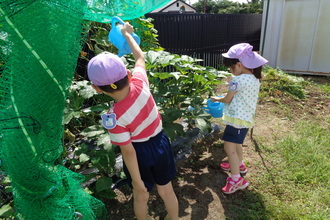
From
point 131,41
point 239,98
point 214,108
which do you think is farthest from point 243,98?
point 131,41

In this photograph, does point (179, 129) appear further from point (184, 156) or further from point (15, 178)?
point (15, 178)

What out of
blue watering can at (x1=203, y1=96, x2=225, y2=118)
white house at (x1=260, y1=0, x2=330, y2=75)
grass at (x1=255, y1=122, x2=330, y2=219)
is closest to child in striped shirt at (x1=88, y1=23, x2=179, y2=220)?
grass at (x1=255, y1=122, x2=330, y2=219)

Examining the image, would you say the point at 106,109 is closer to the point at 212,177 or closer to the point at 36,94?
the point at 36,94

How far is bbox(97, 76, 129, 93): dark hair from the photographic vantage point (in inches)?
49.1

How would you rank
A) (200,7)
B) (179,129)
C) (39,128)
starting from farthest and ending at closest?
(200,7)
(179,129)
(39,128)

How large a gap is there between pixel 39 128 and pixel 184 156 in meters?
1.94

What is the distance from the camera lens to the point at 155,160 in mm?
1540

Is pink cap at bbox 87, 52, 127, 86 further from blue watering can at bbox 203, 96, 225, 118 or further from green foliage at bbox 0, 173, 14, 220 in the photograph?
blue watering can at bbox 203, 96, 225, 118

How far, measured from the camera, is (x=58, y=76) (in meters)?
1.14

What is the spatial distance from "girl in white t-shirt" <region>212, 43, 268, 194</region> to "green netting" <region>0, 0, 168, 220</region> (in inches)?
52.7

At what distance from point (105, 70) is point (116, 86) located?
0.10 metres

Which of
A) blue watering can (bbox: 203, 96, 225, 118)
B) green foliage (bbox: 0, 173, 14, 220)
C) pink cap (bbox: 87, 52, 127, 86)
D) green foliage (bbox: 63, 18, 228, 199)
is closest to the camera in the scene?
pink cap (bbox: 87, 52, 127, 86)

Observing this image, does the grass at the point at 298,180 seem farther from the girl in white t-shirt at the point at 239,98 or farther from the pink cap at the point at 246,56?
the pink cap at the point at 246,56

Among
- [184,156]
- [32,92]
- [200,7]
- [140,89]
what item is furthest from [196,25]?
[200,7]
